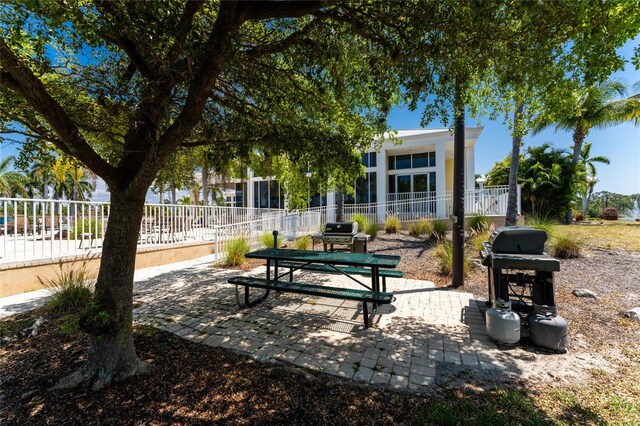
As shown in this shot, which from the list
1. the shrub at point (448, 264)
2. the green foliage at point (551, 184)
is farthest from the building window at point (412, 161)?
the shrub at point (448, 264)

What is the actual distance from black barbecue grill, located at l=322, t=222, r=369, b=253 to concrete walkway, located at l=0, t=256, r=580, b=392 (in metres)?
2.11

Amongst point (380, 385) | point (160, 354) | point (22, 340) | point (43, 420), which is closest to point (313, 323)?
point (380, 385)

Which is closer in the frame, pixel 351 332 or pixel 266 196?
pixel 351 332

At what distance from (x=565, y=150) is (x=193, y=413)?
24918mm

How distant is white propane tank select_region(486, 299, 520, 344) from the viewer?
333 cm

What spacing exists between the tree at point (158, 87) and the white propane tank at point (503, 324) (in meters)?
→ 2.77

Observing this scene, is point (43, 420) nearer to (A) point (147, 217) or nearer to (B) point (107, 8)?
(B) point (107, 8)

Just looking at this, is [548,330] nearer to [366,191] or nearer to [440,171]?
[440,171]

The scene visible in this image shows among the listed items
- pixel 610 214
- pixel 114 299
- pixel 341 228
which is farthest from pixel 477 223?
pixel 610 214

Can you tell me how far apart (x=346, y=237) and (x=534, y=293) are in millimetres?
4821

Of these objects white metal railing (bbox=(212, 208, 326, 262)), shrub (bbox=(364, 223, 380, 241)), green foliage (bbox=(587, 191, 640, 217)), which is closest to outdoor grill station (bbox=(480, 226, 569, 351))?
white metal railing (bbox=(212, 208, 326, 262))

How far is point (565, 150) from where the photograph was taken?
18.9 m

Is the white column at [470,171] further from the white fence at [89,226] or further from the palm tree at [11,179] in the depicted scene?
the palm tree at [11,179]

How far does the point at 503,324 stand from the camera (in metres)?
3.35
